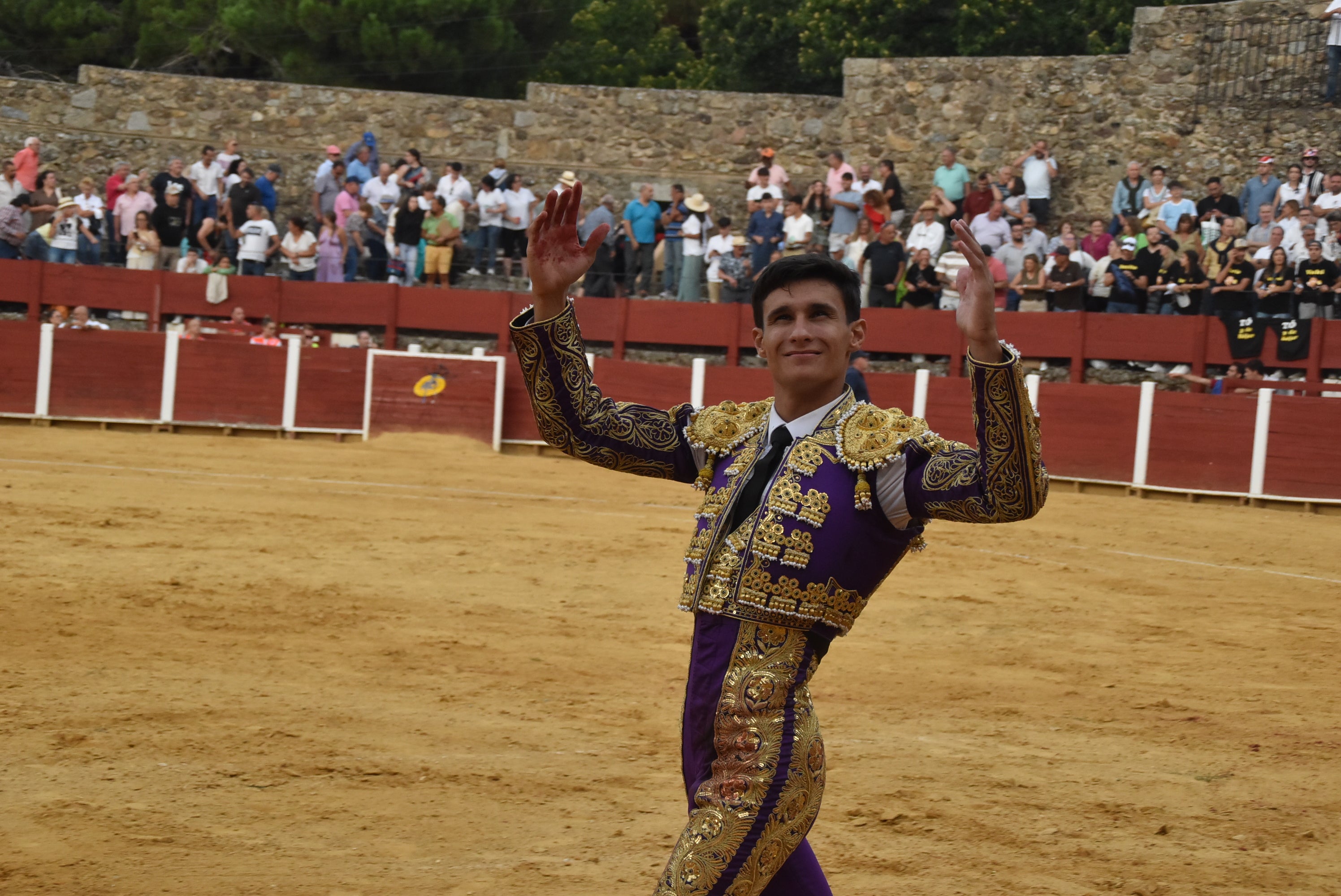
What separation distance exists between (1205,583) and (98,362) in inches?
413

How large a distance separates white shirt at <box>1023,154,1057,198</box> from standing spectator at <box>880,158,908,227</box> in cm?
122

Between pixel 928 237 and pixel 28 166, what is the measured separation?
909 centimetres

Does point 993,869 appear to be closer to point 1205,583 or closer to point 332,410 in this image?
point 1205,583

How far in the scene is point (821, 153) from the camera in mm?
18422

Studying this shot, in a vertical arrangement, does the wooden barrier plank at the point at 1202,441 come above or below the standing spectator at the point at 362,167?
below

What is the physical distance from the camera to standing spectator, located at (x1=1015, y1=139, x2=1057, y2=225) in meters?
15.0

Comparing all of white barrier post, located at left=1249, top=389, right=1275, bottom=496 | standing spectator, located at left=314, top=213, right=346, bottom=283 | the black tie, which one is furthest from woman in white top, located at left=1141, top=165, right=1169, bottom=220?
the black tie

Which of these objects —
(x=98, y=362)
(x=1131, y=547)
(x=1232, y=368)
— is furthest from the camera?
(x=98, y=362)

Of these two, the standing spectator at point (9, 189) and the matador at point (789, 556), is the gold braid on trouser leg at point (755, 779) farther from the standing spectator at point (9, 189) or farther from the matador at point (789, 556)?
the standing spectator at point (9, 189)

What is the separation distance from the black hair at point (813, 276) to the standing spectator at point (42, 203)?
1492cm

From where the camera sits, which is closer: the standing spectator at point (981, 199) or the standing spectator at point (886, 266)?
the standing spectator at point (886, 266)

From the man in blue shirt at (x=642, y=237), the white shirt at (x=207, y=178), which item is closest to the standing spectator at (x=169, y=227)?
the white shirt at (x=207, y=178)

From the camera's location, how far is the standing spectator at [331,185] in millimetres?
16125

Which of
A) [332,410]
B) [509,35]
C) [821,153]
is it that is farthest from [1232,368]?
[509,35]
